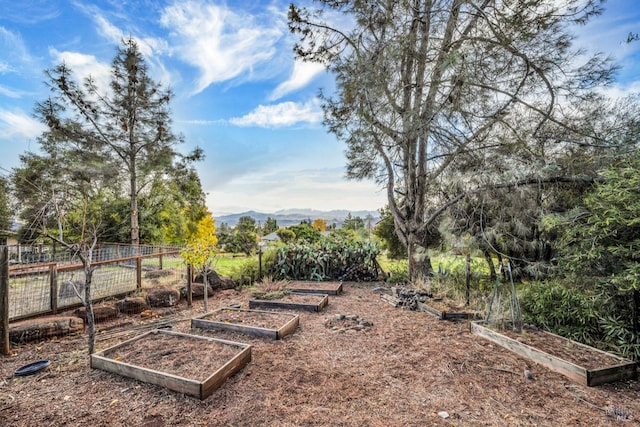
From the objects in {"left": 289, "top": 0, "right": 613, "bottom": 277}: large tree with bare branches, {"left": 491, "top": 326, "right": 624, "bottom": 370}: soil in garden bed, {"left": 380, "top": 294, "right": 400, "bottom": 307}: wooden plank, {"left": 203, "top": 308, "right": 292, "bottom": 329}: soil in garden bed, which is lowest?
{"left": 380, "top": 294, "right": 400, "bottom": 307}: wooden plank

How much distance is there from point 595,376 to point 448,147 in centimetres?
498

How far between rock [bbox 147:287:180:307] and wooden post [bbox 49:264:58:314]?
1351 mm

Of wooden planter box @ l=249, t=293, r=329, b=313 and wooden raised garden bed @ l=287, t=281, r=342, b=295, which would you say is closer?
wooden planter box @ l=249, t=293, r=329, b=313

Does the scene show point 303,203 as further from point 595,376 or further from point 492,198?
Result: point 595,376

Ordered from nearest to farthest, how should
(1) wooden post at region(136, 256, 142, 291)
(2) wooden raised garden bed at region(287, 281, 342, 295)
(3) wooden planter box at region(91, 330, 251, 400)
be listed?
(3) wooden planter box at region(91, 330, 251, 400) < (1) wooden post at region(136, 256, 142, 291) < (2) wooden raised garden bed at region(287, 281, 342, 295)

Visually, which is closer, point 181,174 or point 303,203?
point 181,174

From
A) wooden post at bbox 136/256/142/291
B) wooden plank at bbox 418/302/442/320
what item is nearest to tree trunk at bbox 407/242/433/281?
wooden plank at bbox 418/302/442/320

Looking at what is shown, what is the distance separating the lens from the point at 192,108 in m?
9.49

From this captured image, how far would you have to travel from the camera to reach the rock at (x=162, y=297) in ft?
18.0

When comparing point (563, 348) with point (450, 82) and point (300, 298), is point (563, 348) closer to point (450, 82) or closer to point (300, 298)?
point (300, 298)

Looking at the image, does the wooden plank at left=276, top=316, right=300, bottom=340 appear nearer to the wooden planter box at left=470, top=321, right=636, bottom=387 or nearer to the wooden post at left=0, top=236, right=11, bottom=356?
the wooden planter box at left=470, top=321, right=636, bottom=387

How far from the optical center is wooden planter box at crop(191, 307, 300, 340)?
12.5 ft

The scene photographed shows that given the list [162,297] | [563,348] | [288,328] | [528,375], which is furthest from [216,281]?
[563,348]

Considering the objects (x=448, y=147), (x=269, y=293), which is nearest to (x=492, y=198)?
(x=448, y=147)
